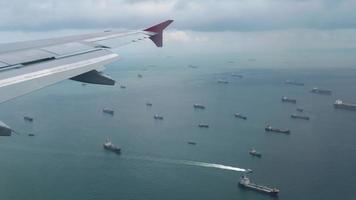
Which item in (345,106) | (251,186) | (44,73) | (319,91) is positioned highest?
(44,73)

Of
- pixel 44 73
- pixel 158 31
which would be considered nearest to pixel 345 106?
pixel 158 31

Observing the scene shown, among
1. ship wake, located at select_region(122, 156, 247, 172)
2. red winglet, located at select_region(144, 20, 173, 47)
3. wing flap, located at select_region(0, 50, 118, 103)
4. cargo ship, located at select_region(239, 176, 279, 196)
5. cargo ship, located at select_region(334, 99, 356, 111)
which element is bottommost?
cargo ship, located at select_region(239, 176, 279, 196)

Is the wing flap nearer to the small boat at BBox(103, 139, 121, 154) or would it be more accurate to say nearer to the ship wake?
the ship wake

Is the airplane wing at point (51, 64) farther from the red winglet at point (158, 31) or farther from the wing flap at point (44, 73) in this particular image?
the red winglet at point (158, 31)

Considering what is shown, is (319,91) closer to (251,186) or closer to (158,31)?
(251,186)

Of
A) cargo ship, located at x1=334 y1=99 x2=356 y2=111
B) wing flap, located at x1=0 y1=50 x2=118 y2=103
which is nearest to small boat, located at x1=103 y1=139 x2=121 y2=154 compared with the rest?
wing flap, located at x1=0 y1=50 x2=118 y2=103

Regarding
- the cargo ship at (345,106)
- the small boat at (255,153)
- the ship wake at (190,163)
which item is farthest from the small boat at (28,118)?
the cargo ship at (345,106)
